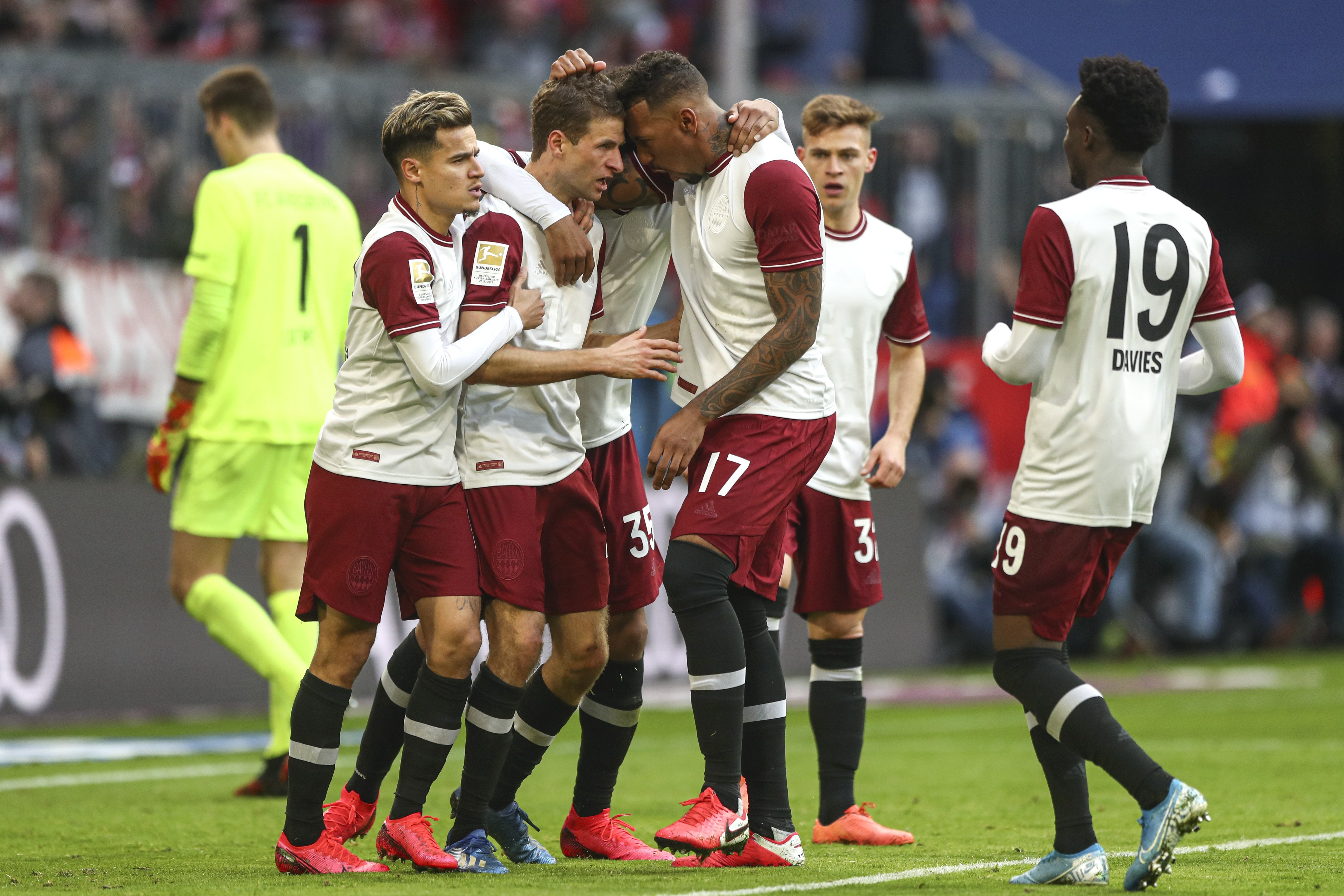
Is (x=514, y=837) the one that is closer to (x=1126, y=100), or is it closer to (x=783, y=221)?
(x=783, y=221)

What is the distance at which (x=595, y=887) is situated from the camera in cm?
500

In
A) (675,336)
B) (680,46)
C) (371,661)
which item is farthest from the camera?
(680,46)

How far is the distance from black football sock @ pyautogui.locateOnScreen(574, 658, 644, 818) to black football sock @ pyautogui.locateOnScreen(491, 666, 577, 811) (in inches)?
3.6

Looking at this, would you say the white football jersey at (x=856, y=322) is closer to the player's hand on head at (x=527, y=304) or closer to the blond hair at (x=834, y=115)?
the blond hair at (x=834, y=115)

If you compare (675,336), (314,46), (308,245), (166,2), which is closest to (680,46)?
(314,46)

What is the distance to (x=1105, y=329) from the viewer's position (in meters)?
5.19

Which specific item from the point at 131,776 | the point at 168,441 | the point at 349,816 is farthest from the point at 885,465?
the point at 131,776

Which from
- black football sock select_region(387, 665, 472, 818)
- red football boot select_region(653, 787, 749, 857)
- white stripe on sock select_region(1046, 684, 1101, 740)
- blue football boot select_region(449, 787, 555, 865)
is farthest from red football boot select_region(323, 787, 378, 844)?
white stripe on sock select_region(1046, 684, 1101, 740)

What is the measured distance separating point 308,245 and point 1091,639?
30.1 ft

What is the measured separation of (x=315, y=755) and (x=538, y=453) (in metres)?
1.08

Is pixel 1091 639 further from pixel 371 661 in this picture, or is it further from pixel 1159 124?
pixel 1159 124

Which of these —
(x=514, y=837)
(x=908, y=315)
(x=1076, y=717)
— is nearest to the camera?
(x=1076, y=717)

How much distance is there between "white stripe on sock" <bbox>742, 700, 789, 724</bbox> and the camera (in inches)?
224

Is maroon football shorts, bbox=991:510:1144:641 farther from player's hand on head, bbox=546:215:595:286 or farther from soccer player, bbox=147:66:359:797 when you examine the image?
soccer player, bbox=147:66:359:797
